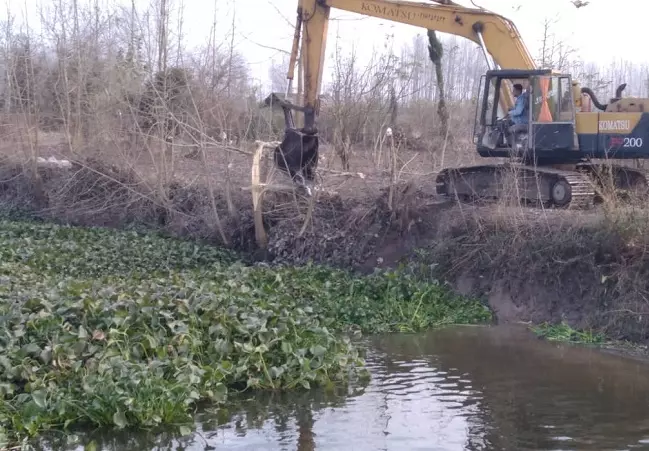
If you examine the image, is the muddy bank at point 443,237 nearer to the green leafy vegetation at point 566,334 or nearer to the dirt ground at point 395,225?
the dirt ground at point 395,225

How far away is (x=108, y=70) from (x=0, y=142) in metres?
4.78

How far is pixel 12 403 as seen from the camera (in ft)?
28.6

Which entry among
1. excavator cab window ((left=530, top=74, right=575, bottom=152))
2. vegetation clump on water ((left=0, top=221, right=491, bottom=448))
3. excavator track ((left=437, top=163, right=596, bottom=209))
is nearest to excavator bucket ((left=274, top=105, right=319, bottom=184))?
excavator track ((left=437, top=163, right=596, bottom=209))

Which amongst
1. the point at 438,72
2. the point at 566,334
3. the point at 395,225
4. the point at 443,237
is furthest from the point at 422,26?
the point at 438,72

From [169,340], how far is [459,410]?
3.28 m

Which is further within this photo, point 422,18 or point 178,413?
point 422,18

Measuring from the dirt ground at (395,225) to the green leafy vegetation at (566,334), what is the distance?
0.69 ft

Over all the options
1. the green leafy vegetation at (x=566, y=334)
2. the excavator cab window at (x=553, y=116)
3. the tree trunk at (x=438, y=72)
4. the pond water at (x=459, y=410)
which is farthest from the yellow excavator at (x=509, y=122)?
the tree trunk at (x=438, y=72)

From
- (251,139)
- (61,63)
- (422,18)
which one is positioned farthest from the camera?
(61,63)

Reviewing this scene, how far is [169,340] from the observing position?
9.96m

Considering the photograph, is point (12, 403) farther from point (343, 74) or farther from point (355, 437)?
point (343, 74)

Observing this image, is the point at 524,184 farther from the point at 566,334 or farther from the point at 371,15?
the point at 371,15

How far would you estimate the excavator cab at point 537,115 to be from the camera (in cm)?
1582

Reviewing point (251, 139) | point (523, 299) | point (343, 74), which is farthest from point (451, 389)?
point (343, 74)
